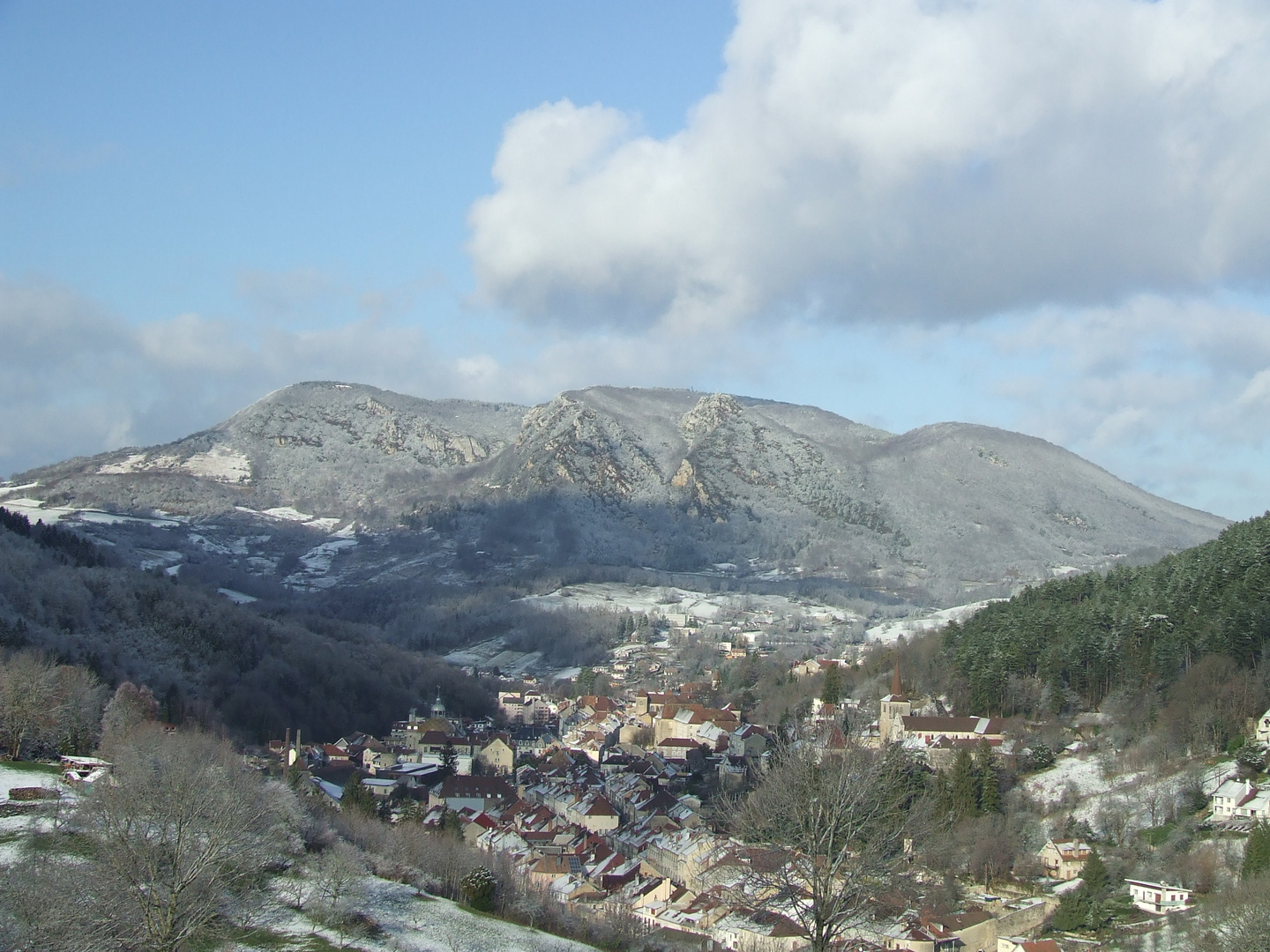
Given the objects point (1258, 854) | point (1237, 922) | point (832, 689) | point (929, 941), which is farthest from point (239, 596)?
point (1237, 922)

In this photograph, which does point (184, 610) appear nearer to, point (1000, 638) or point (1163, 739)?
point (1000, 638)

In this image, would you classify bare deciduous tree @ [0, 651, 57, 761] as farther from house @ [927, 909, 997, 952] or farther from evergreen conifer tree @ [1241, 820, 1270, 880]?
evergreen conifer tree @ [1241, 820, 1270, 880]

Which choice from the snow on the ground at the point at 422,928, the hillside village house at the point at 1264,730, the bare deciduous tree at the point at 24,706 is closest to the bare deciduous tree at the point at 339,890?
the snow on the ground at the point at 422,928

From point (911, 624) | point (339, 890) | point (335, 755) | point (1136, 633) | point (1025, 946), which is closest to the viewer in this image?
point (339, 890)

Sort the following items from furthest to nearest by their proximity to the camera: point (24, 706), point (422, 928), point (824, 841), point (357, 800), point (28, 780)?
point (357, 800)
point (24, 706)
point (28, 780)
point (422, 928)
point (824, 841)

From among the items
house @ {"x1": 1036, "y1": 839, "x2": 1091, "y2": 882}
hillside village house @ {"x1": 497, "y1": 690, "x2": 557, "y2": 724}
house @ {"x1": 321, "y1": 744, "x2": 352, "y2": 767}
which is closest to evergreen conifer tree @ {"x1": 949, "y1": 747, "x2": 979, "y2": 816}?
house @ {"x1": 1036, "y1": 839, "x2": 1091, "y2": 882}

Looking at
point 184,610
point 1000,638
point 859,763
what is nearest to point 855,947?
point 859,763

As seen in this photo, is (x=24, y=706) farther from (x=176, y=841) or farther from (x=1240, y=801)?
(x=1240, y=801)
